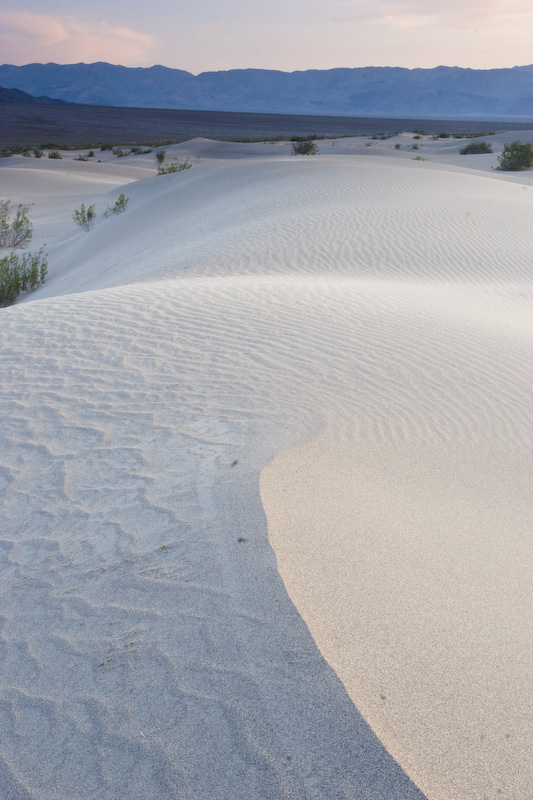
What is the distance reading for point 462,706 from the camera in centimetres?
221

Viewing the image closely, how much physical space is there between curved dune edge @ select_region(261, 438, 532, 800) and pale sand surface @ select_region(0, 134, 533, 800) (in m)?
0.01

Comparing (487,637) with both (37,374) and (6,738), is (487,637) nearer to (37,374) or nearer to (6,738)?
(6,738)

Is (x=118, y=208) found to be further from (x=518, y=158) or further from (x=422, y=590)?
(x=422, y=590)

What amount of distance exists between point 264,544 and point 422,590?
2.46ft

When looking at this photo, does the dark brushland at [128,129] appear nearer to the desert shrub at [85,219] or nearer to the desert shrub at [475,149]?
the desert shrub at [475,149]

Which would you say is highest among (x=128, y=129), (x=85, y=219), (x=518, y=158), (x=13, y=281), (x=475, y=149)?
(x=128, y=129)

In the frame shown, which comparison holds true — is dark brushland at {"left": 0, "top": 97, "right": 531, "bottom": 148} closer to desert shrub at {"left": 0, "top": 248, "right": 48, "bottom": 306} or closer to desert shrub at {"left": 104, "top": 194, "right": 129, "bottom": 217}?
desert shrub at {"left": 104, "top": 194, "right": 129, "bottom": 217}

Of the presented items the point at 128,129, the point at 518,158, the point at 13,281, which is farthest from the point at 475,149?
the point at 128,129

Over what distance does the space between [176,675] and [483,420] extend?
345cm

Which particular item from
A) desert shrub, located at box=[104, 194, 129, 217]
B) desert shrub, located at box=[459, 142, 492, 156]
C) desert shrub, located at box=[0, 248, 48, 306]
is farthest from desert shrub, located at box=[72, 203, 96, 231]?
desert shrub, located at box=[459, 142, 492, 156]

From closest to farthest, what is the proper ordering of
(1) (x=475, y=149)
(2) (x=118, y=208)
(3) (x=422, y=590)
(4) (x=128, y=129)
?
(3) (x=422, y=590), (2) (x=118, y=208), (1) (x=475, y=149), (4) (x=128, y=129)

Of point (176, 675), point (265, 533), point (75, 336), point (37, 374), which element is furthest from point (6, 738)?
point (75, 336)

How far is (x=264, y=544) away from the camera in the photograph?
9.94 feet

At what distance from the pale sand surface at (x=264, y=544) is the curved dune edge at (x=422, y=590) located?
0.04 feet
